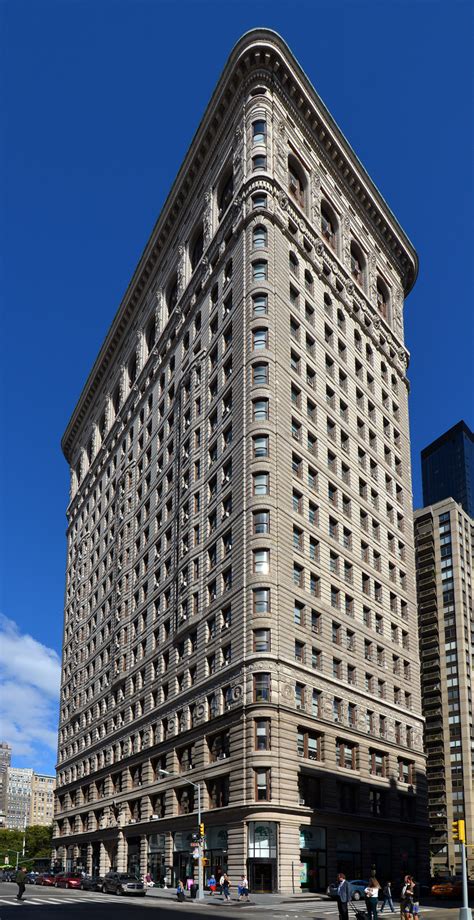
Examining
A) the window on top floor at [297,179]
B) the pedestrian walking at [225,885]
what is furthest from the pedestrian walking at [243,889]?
the window on top floor at [297,179]

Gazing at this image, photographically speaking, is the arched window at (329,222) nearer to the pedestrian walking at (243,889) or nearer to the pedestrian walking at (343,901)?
the pedestrian walking at (243,889)

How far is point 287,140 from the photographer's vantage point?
264 ft

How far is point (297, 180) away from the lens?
83.6 metres

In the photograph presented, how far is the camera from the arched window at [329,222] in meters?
86.8

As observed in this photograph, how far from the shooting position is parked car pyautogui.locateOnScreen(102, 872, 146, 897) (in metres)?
61.5

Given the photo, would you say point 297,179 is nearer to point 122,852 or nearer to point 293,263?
point 293,263

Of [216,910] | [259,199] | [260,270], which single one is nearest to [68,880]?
[216,910]

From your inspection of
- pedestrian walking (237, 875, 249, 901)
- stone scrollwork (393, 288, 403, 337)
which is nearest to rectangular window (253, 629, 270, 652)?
pedestrian walking (237, 875, 249, 901)

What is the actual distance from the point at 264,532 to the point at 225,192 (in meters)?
38.5

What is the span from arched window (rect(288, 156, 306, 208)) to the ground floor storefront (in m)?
52.8

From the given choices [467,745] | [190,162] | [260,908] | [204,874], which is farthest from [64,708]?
[260,908]

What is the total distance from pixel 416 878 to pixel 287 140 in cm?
6372

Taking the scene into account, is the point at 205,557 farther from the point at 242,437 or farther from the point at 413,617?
the point at 413,617

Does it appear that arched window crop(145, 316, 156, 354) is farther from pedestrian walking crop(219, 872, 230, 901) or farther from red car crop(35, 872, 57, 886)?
pedestrian walking crop(219, 872, 230, 901)
